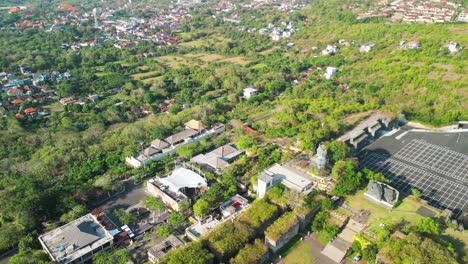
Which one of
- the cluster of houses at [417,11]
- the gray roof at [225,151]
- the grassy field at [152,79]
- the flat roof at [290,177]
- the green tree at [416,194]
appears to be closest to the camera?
the green tree at [416,194]

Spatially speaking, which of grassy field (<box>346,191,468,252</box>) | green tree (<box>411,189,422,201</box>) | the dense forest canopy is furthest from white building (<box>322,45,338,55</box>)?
grassy field (<box>346,191,468,252</box>)

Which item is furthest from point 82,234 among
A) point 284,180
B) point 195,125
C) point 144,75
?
point 144,75

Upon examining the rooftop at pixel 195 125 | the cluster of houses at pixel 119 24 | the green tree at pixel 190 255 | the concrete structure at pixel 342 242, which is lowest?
the cluster of houses at pixel 119 24

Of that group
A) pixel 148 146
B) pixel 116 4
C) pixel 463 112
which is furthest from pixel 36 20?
pixel 463 112

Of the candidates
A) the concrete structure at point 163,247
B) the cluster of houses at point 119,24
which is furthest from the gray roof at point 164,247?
the cluster of houses at point 119,24

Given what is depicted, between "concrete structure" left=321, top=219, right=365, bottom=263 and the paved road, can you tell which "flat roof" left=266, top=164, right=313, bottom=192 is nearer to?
"concrete structure" left=321, top=219, right=365, bottom=263

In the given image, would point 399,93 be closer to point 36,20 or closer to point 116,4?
point 36,20

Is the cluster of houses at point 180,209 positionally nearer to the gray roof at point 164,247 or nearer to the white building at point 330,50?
the gray roof at point 164,247
